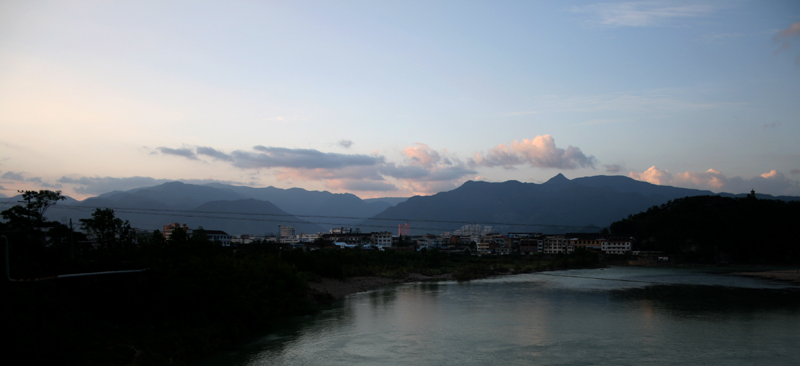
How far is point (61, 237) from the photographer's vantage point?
18.6 m

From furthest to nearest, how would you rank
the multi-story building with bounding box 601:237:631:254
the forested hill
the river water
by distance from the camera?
the multi-story building with bounding box 601:237:631:254, the forested hill, the river water

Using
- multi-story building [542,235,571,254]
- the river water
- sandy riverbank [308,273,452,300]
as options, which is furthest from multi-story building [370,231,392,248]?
the river water

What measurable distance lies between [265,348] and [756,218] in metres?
66.8

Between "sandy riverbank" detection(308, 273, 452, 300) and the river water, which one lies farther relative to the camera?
"sandy riverbank" detection(308, 273, 452, 300)

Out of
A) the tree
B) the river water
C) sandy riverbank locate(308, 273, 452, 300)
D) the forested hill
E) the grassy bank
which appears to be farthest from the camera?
the forested hill

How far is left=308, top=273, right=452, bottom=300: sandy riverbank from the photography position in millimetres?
32500

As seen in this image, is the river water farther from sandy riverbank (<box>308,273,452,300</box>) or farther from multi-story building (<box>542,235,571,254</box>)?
multi-story building (<box>542,235,571,254</box>)

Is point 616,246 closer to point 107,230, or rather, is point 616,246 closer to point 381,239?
point 381,239

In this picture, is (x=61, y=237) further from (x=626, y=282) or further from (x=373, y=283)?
(x=626, y=282)

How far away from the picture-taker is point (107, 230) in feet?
67.2

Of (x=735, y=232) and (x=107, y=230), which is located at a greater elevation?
(x=107, y=230)

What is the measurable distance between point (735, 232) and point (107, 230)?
68151mm

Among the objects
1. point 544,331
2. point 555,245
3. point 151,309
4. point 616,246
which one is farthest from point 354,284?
point 555,245

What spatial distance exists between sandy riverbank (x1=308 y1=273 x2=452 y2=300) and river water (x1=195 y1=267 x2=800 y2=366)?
1765 millimetres
